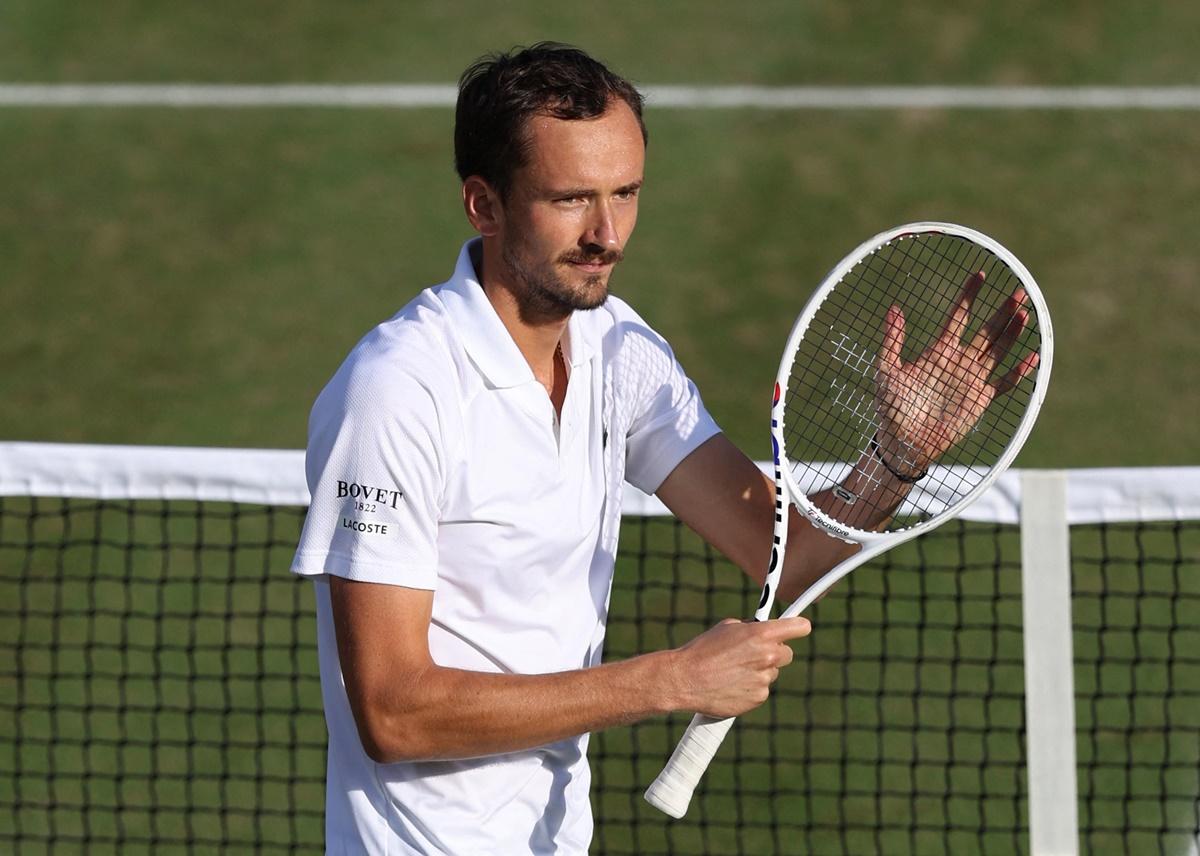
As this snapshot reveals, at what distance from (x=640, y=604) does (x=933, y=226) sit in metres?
3.75

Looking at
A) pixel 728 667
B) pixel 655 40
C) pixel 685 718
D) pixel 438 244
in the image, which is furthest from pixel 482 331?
pixel 655 40

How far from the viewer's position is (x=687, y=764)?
346 cm

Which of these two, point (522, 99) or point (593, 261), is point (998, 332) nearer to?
point (593, 261)

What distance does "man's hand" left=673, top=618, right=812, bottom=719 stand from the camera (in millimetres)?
3129

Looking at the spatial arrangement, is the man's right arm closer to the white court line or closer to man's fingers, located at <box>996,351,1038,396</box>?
man's fingers, located at <box>996,351,1038,396</box>

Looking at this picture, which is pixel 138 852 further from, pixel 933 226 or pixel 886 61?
pixel 886 61

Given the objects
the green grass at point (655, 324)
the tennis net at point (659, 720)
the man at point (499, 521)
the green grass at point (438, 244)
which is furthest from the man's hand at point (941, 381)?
the green grass at point (438, 244)

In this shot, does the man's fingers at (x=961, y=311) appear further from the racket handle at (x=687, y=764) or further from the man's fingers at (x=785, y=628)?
the racket handle at (x=687, y=764)

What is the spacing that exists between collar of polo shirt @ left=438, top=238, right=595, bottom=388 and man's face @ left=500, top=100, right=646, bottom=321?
6.2 inches

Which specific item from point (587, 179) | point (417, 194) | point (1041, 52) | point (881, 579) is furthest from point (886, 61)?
point (587, 179)

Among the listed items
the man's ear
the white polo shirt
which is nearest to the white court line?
the white polo shirt

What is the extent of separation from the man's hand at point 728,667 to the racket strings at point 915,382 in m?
0.59

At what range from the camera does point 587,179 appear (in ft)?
10.4

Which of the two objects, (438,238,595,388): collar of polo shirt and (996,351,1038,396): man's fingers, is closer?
(438,238,595,388): collar of polo shirt
